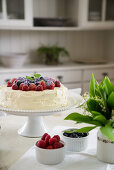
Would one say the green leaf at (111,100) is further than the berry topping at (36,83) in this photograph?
No

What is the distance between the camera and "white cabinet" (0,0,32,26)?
288cm

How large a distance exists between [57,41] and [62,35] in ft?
0.36

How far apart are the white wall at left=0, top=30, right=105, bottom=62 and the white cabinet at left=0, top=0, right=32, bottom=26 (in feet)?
1.28

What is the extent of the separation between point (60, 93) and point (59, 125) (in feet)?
0.75

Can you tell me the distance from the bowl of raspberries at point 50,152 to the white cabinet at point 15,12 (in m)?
2.09

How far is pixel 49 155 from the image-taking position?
1067 mm

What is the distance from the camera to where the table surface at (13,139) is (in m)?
1.14

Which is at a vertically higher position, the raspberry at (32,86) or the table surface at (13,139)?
the raspberry at (32,86)

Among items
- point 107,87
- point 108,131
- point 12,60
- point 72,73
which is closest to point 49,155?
point 108,131

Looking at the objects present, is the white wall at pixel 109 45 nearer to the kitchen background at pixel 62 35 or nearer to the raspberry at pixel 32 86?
the kitchen background at pixel 62 35

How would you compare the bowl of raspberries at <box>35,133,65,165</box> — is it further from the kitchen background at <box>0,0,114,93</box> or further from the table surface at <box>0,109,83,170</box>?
the kitchen background at <box>0,0,114,93</box>

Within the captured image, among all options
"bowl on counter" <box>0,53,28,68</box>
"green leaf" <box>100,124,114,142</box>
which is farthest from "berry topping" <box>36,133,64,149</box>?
"bowl on counter" <box>0,53,28,68</box>

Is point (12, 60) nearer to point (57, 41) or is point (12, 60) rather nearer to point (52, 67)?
point (52, 67)

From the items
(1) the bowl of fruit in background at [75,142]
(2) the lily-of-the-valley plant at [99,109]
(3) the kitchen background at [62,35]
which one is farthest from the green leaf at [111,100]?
(3) the kitchen background at [62,35]
